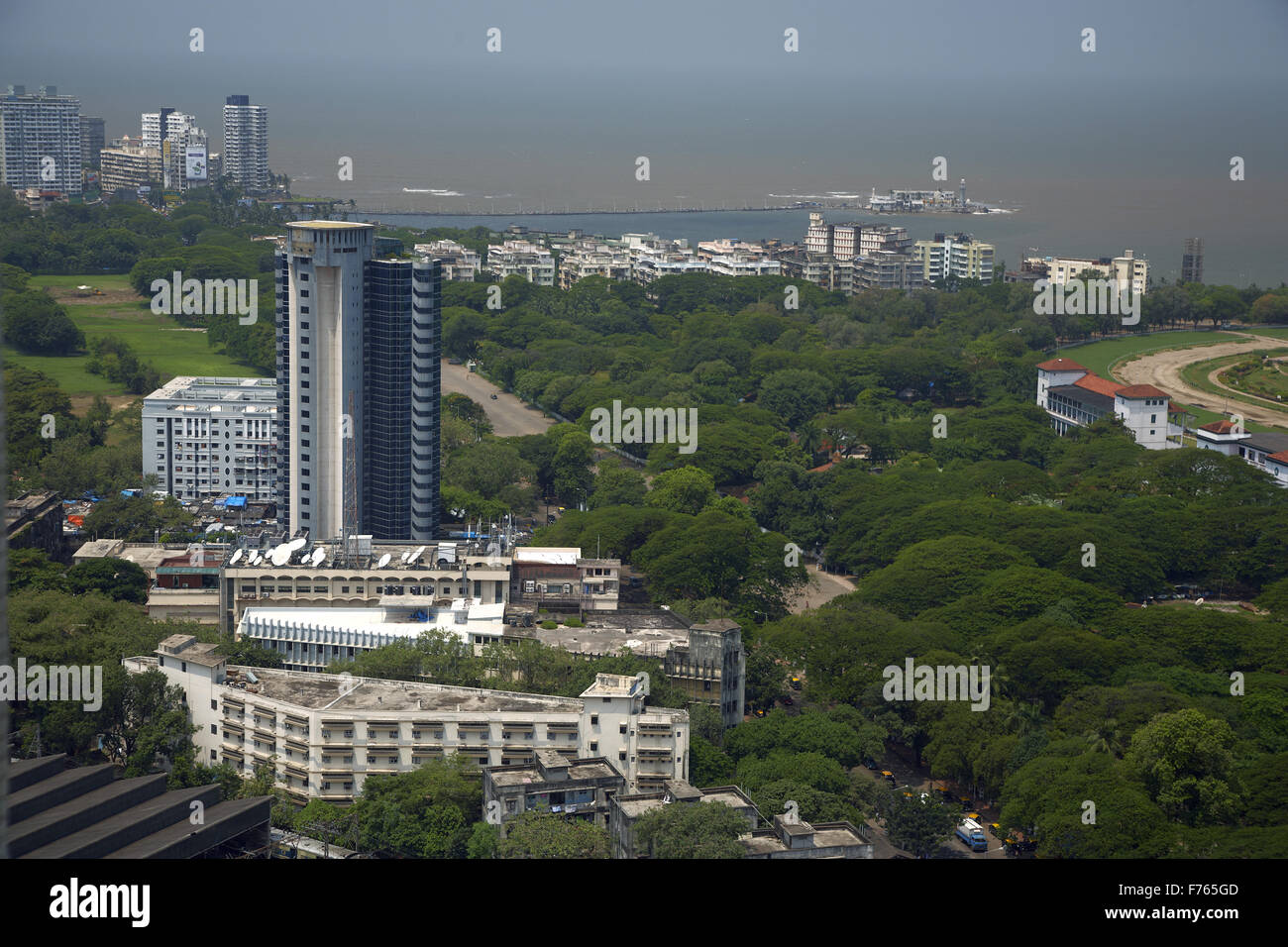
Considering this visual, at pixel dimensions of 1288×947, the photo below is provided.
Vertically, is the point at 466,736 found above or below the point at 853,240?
below

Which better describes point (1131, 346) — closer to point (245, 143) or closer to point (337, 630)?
point (337, 630)

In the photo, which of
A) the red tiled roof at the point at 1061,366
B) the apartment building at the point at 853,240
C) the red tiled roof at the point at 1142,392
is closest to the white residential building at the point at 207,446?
the red tiled roof at the point at 1142,392

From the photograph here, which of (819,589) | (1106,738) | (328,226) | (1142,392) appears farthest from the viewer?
(1142,392)

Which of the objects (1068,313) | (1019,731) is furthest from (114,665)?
(1068,313)

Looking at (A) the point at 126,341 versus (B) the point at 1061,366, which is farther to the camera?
(A) the point at 126,341

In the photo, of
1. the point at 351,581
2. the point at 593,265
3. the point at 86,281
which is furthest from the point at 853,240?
the point at 351,581

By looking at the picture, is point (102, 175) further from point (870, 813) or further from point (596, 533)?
point (870, 813)

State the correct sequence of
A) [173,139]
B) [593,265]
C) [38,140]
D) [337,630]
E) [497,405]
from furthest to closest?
[173,139]
[38,140]
[593,265]
[497,405]
[337,630]
